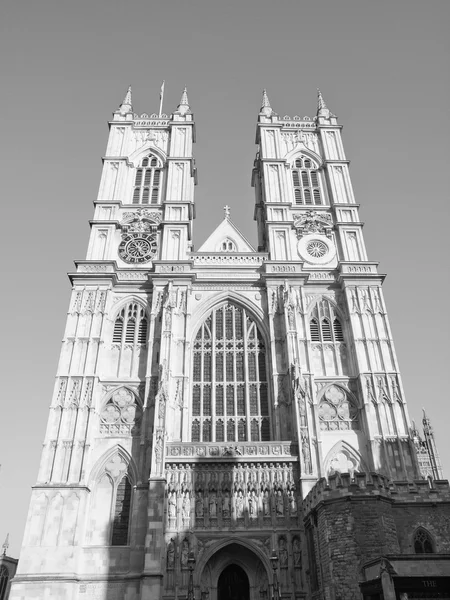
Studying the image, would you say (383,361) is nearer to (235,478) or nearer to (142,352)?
(235,478)

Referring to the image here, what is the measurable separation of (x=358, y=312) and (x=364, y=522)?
13211mm

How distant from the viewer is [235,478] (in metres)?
22.6

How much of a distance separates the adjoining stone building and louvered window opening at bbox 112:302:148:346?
0.27ft

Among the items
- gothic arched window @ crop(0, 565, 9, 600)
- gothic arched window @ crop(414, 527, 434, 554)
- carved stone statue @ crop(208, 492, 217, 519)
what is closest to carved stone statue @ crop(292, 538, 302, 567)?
carved stone statue @ crop(208, 492, 217, 519)

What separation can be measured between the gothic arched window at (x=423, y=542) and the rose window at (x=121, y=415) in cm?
1282

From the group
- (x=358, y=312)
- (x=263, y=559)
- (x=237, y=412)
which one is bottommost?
(x=263, y=559)

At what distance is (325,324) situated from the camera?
29.0 m

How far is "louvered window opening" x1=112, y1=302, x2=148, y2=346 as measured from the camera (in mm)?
27844

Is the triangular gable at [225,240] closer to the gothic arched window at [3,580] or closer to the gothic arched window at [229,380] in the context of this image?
the gothic arched window at [229,380]

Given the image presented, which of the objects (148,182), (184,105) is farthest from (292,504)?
(184,105)

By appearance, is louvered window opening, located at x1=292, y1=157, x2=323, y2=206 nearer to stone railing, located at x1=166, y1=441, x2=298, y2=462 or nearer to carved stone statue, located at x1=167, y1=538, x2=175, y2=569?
stone railing, located at x1=166, y1=441, x2=298, y2=462

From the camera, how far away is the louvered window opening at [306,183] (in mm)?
34250

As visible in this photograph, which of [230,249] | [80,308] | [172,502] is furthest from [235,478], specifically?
[230,249]

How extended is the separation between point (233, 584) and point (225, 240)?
62.7 ft
